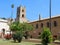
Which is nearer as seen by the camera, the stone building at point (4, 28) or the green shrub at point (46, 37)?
the green shrub at point (46, 37)

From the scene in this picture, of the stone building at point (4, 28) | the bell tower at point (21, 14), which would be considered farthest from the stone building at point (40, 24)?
the stone building at point (4, 28)

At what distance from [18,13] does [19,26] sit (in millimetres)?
23195

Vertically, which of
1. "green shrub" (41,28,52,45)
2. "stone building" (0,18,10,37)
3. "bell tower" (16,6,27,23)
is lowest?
"green shrub" (41,28,52,45)

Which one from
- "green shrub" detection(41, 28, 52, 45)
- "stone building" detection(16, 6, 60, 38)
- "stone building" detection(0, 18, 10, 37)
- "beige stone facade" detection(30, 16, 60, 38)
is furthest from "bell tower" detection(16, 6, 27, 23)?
"green shrub" detection(41, 28, 52, 45)

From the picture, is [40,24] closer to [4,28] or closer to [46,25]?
[46,25]

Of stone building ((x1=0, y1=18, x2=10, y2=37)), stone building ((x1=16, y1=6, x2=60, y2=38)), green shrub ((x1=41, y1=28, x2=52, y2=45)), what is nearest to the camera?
green shrub ((x1=41, y1=28, x2=52, y2=45))

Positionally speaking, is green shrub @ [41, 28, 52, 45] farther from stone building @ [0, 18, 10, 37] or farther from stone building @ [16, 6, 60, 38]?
stone building @ [0, 18, 10, 37]

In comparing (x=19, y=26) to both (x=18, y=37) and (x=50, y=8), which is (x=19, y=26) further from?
(x=18, y=37)

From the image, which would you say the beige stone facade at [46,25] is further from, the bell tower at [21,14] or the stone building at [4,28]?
the bell tower at [21,14]

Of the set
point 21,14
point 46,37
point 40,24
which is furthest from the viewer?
point 21,14

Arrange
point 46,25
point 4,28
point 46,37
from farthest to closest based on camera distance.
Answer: point 4,28
point 46,25
point 46,37

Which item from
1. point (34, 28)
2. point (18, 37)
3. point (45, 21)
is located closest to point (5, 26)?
point (34, 28)

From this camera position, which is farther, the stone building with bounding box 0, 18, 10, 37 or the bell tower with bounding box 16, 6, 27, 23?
the bell tower with bounding box 16, 6, 27, 23

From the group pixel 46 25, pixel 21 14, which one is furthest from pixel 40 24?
pixel 21 14
